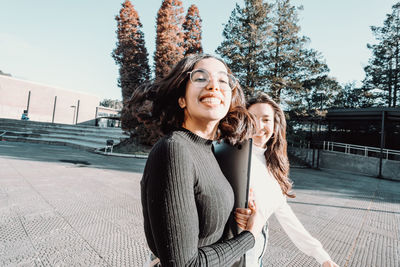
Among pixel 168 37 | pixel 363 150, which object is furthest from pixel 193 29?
pixel 363 150

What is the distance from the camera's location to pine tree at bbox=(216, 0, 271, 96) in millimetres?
15609

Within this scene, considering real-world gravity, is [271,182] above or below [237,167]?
below

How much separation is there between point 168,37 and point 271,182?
56.6ft

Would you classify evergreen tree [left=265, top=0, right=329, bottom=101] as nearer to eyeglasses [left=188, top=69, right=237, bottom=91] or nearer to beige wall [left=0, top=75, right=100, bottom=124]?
eyeglasses [left=188, top=69, right=237, bottom=91]

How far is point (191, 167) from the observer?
2.64 ft

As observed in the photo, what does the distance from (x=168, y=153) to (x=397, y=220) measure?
19.7 ft

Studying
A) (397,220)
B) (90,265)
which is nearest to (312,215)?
(397,220)

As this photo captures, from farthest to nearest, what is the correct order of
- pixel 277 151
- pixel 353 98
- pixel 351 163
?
pixel 353 98 → pixel 351 163 → pixel 277 151

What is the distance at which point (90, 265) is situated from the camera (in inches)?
88.6

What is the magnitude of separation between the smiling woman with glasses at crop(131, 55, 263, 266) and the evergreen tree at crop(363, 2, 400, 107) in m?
30.2

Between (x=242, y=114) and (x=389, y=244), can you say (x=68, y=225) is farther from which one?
(x=389, y=244)

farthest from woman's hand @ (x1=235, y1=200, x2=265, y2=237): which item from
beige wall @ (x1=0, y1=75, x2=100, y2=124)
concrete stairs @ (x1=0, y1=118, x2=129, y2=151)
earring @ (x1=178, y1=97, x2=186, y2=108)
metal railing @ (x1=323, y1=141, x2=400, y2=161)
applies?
beige wall @ (x1=0, y1=75, x2=100, y2=124)

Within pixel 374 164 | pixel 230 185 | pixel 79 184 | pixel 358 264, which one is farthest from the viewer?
pixel 374 164

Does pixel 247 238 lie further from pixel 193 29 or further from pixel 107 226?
pixel 193 29
